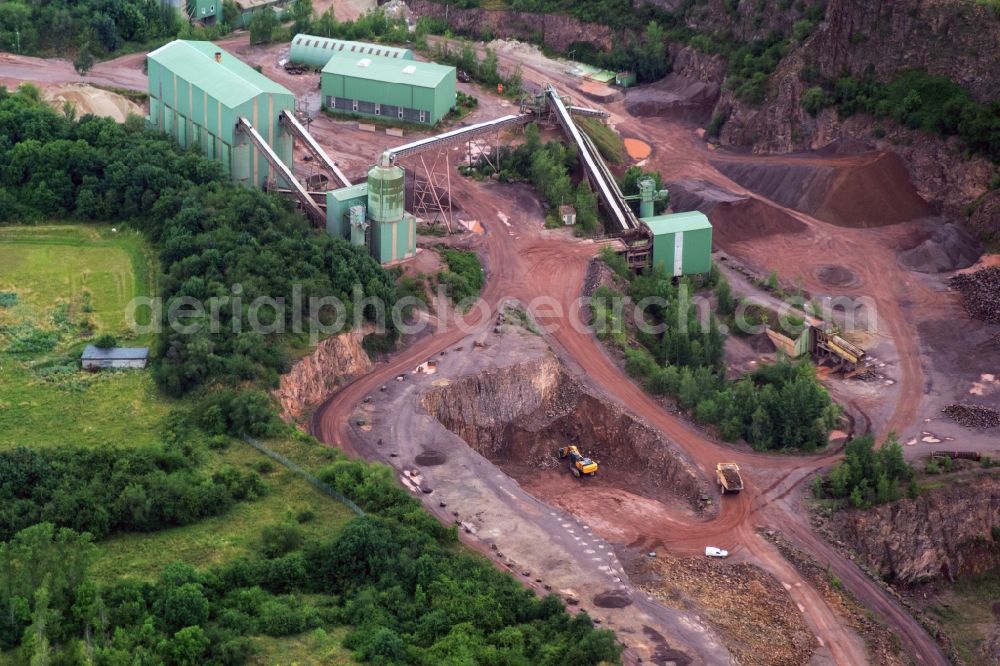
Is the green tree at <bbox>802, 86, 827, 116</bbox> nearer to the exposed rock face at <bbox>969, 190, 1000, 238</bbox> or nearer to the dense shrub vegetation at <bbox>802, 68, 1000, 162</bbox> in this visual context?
the dense shrub vegetation at <bbox>802, 68, 1000, 162</bbox>

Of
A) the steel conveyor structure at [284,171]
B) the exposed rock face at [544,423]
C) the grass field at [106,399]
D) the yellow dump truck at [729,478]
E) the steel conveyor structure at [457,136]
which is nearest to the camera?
the grass field at [106,399]

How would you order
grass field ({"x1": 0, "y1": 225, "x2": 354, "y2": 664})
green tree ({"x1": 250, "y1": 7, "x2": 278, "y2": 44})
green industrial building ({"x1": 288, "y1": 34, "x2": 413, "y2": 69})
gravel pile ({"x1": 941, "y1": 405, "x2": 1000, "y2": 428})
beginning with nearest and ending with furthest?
grass field ({"x1": 0, "y1": 225, "x2": 354, "y2": 664}) → gravel pile ({"x1": 941, "y1": 405, "x2": 1000, "y2": 428}) → green industrial building ({"x1": 288, "y1": 34, "x2": 413, "y2": 69}) → green tree ({"x1": 250, "y1": 7, "x2": 278, "y2": 44})

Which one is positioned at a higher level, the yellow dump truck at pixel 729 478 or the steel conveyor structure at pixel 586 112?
the steel conveyor structure at pixel 586 112

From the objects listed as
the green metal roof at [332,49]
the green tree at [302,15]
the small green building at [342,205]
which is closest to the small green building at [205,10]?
the green tree at [302,15]

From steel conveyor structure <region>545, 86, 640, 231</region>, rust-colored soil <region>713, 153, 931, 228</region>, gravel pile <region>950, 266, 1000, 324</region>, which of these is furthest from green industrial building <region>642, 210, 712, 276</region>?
gravel pile <region>950, 266, 1000, 324</region>

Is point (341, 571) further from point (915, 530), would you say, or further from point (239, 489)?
point (915, 530)

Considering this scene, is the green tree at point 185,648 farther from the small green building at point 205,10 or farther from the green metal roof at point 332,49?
the small green building at point 205,10

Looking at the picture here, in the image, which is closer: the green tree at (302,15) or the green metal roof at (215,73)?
the green metal roof at (215,73)

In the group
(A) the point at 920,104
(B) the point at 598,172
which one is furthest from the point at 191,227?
(A) the point at 920,104
